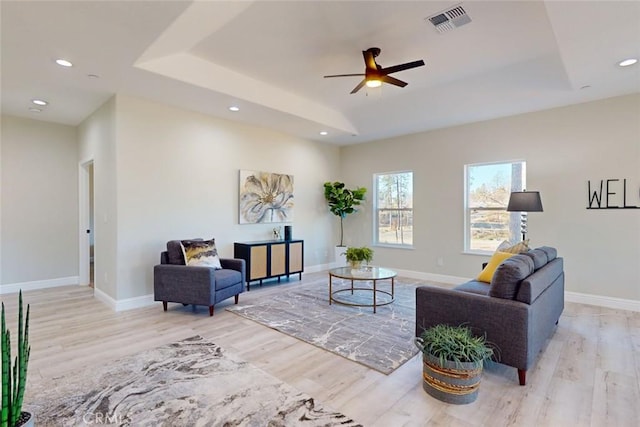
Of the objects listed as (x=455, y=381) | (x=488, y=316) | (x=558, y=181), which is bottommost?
(x=455, y=381)

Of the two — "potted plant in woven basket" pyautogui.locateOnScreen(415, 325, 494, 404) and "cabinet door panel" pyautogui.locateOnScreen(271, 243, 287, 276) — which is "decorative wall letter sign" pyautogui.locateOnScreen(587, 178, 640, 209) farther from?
"cabinet door panel" pyautogui.locateOnScreen(271, 243, 287, 276)

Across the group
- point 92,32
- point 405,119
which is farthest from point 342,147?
point 92,32

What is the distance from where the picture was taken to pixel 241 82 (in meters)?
4.24

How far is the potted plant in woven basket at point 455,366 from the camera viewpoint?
2.14 metres

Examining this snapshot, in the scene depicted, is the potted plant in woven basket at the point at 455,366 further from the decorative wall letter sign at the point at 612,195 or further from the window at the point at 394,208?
the window at the point at 394,208

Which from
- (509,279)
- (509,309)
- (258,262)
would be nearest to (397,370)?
(509,309)

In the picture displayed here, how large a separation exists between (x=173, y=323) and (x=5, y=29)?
10.2ft

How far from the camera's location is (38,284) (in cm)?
531

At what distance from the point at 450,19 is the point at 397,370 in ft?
10.1

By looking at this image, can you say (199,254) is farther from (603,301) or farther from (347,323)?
(603,301)

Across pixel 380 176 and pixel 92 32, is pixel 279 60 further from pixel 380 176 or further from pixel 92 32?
pixel 380 176

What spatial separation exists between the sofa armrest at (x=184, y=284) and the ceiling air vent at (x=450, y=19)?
3526mm

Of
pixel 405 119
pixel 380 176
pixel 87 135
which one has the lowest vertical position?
pixel 380 176

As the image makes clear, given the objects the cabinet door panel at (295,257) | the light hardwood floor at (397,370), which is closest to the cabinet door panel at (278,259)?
the cabinet door panel at (295,257)
